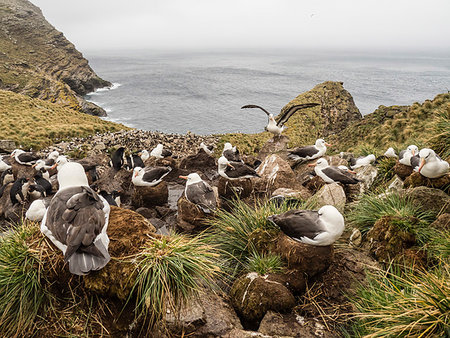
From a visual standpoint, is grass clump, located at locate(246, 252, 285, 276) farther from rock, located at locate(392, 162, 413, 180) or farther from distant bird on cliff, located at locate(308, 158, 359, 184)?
rock, located at locate(392, 162, 413, 180)

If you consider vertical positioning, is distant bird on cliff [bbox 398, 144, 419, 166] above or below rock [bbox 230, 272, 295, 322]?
above

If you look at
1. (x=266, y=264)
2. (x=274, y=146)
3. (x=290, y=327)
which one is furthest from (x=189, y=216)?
(x=274, y=146)

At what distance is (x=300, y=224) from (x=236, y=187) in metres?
6.48

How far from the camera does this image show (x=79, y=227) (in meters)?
3.75

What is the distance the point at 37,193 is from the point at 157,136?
1244cm

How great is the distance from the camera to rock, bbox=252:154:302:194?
10.9 metres

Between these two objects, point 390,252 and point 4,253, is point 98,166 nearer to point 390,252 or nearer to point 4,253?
point 4,253

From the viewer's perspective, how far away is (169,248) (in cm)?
418

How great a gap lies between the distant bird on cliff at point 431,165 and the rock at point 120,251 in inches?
247

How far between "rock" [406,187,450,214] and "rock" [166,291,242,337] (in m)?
4.77

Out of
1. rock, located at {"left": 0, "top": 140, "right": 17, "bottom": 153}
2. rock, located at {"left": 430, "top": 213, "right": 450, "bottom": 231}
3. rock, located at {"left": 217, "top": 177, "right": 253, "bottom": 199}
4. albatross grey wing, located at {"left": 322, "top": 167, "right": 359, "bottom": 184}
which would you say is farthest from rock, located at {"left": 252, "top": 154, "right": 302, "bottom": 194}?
rock, located at {"left": 0, "top": 140, "right": 17, "bottom": 153}

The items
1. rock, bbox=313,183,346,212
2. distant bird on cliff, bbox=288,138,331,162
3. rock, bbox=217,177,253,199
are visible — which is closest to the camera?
rock, bbox=313,183,346,212

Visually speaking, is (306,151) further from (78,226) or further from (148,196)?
(78,226)

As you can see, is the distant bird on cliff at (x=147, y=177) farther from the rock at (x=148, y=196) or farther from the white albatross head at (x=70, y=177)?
the white albatross head at (x=70, y=177)
